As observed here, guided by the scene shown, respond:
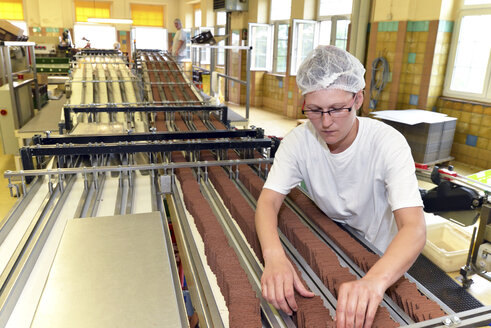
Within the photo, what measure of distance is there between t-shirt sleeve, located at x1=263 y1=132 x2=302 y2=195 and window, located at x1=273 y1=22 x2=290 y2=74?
8.29 m

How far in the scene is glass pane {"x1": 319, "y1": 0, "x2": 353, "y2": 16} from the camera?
7.53 metres

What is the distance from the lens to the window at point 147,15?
50.6 ft

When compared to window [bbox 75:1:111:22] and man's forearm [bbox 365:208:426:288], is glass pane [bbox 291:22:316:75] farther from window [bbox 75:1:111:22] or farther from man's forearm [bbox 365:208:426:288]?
window [bbox 75:1:111:22]

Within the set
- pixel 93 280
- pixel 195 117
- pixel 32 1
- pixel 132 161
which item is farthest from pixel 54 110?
pixel 32 1

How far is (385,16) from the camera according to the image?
5.55 metres

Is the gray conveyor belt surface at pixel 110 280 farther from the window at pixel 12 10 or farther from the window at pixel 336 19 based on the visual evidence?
the window at pixel 12 10

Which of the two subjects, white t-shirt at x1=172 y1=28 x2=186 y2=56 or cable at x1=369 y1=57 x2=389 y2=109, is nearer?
cable at x1=369 y1=57 x2=389 y2=109

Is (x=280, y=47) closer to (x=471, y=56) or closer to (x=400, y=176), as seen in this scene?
(x=471, y=56)

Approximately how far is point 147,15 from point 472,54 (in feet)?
45.3

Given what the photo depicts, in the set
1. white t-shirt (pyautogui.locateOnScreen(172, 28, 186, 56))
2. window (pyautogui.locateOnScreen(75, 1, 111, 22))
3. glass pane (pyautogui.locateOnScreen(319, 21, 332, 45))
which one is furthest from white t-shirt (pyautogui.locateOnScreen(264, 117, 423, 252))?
window (pyautogui.locateOnScreen(75, 1, 111, 22))

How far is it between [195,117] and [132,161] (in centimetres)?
113

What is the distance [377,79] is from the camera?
5.84 meters

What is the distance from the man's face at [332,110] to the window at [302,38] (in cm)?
742

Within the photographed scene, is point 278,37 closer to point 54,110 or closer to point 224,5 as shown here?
point 224,5
